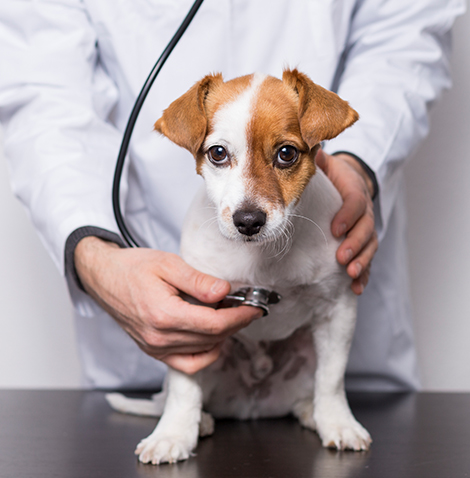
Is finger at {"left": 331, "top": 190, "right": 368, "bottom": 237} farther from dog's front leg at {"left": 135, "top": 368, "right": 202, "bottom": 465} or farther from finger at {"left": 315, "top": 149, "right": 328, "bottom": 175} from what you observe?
dog's front leg at {"left": 135, "top": 368, "right": 202, "bottom": 465}

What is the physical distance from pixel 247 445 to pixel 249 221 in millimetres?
415

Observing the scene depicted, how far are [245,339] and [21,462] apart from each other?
50cm

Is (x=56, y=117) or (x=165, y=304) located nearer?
(x=165, y=304)

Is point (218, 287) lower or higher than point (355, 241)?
lower

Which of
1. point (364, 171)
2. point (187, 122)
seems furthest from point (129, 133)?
point (364, 171)

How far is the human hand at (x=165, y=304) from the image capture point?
39.7 inches

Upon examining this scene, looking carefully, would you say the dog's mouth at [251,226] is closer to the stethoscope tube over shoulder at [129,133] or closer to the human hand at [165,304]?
the human hand at [165,304]

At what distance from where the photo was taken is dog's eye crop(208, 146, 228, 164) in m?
0.98

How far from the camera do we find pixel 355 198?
3.79 ft

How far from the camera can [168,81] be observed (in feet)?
4.89

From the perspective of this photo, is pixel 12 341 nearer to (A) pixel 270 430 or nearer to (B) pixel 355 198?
(A) pixel 270 430

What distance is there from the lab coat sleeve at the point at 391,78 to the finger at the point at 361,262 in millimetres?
247

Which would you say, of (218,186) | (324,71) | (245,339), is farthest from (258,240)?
(324,71)

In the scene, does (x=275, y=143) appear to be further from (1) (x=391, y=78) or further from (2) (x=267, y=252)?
(1) (x=391, y=78)
